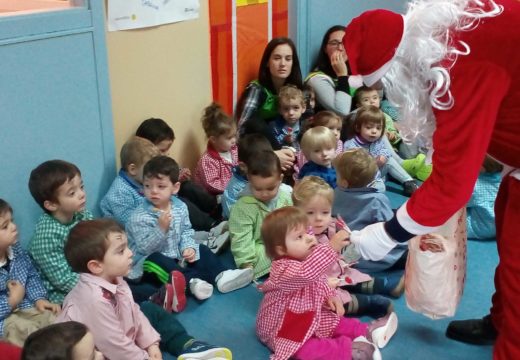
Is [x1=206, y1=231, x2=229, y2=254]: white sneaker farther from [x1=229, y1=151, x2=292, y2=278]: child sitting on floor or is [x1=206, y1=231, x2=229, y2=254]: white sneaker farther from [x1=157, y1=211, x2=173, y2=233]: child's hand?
[x1=157, y1=211, x2=173, y2=233]: child's hand

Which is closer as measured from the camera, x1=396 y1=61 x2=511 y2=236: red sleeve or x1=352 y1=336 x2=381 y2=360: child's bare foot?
x1=396 y1=61 x2=511 y2=236: red sleeve

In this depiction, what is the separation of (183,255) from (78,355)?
1332 millimetres

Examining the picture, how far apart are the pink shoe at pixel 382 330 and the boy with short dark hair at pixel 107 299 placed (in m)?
0.58

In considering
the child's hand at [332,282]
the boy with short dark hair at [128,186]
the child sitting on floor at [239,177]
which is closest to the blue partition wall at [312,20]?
the child sitting on floor at [239,177]

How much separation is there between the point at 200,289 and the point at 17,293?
2.48 ft

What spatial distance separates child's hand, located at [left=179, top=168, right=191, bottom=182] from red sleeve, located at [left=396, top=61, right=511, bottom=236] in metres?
2.09

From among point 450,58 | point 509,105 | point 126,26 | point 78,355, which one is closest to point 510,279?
point 509,105

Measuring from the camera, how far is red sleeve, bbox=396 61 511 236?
1726mm

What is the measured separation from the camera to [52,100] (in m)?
2.81

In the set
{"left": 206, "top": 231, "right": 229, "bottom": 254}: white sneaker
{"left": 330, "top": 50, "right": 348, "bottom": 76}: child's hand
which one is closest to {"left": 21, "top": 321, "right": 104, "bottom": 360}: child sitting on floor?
{"left": 206, "top": 231, "right": 229, "bottom": 254}: white sneaker

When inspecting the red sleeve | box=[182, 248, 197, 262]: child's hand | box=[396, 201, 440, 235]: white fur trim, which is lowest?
box=[182, 248, 197, 262]: child's hand

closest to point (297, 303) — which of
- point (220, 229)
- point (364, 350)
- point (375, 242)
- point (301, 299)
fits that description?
point (301, 299)

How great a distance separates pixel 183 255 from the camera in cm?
299

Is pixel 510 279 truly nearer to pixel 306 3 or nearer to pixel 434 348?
pixel 434 348
